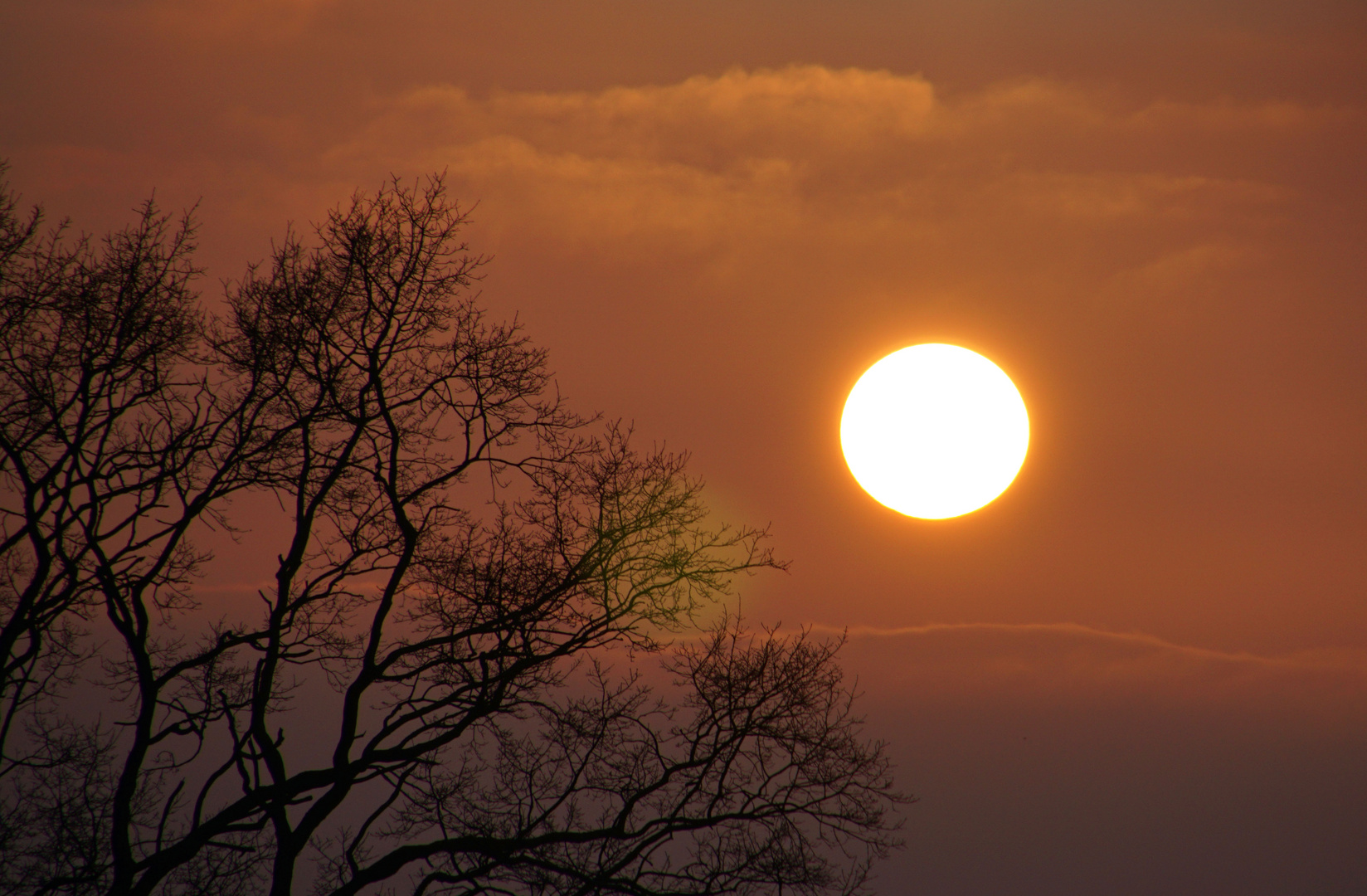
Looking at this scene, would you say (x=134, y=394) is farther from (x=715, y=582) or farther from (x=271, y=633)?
(x=715, y=582)

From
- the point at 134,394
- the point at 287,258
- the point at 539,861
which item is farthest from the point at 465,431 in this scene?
the point at 539,861

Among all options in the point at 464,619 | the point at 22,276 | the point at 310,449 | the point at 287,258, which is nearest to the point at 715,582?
the point at 464,619

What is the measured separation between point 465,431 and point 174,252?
16.2 feet

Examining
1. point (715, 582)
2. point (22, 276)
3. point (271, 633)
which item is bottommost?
point (271, 633)

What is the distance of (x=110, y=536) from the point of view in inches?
552

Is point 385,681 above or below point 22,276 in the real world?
below

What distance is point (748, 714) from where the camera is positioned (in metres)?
14.0

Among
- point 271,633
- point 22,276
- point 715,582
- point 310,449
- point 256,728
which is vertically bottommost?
point 256,728

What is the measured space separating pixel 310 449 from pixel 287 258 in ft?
8.74

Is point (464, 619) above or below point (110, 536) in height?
below

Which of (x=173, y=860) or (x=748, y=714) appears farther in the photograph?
(x=748, y=714)

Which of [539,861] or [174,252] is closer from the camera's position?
[539,861]

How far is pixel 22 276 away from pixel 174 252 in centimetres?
190

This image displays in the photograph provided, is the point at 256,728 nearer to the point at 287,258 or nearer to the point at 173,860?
the point at 173,860
